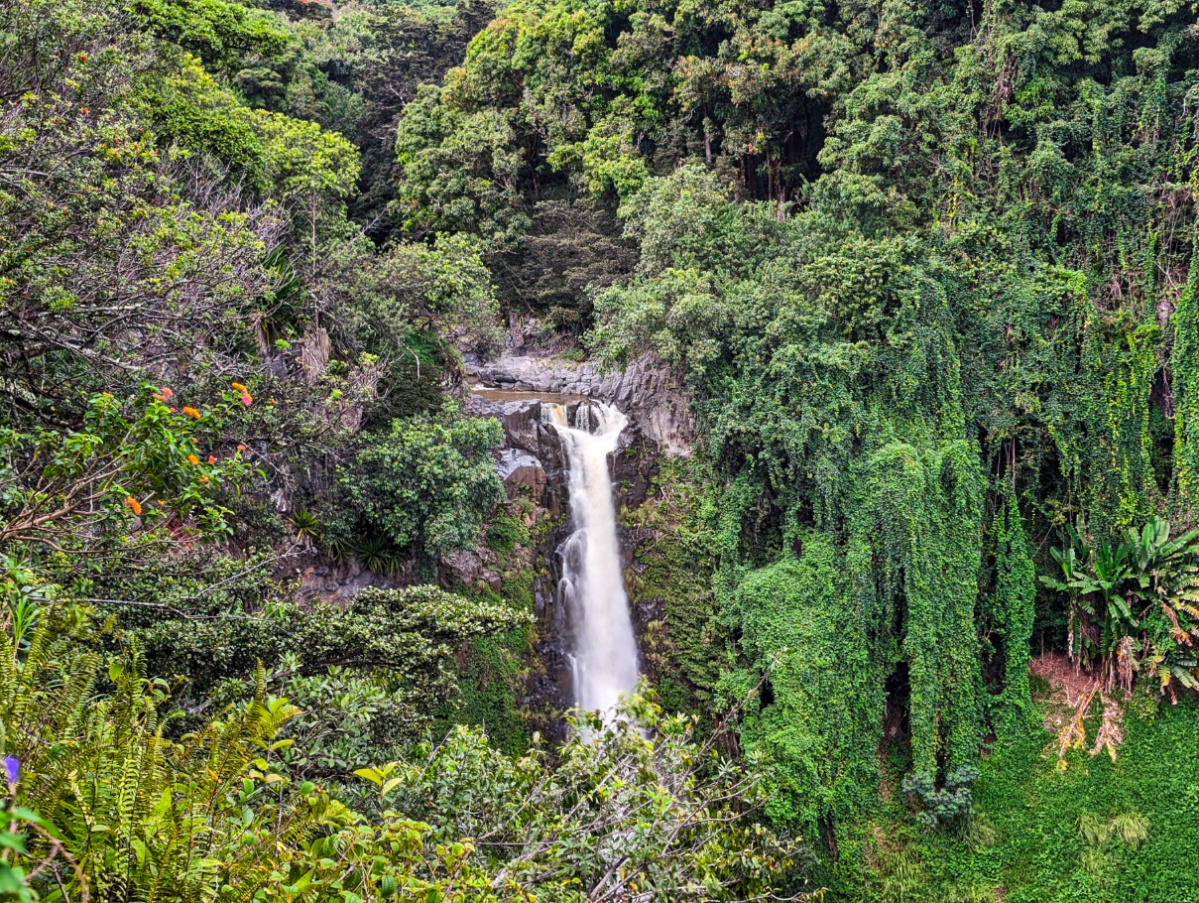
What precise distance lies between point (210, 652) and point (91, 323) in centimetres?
223

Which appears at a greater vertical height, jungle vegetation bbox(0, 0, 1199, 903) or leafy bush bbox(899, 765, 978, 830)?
jungle vegetation bbox(0, 0, 1199, 903)

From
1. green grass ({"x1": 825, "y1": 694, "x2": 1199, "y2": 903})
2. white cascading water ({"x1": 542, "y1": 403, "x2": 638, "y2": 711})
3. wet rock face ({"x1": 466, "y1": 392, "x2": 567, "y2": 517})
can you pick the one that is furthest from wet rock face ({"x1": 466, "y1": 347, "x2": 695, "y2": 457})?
green grass ({"x1": 825, "y1": 694, "x2": 1199, "y2": 903})

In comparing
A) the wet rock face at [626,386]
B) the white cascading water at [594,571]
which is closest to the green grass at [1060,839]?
the white cascading water at [594,571]

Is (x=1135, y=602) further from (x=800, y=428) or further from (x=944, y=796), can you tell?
(x=800, y=428)

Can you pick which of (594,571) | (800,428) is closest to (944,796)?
(800,428)

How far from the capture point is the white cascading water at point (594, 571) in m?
12.0

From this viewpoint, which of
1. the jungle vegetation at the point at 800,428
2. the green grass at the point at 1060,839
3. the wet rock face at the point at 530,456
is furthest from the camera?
the wet rock face at the point at 530,456

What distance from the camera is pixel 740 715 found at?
10945 mm

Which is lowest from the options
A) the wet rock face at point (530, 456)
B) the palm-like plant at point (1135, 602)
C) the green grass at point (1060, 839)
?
the green grass at point (1060, 839)

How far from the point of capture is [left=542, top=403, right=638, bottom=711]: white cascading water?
39.4ft

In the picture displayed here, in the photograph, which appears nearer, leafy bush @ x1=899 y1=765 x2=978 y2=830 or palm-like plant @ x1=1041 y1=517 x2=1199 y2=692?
leafy bush @ x1=899 y1=765 x2=978 y2=830

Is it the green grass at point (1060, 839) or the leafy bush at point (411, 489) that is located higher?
the leafy bush at point (411, 489)

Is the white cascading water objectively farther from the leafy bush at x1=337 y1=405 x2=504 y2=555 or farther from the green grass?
the green grass

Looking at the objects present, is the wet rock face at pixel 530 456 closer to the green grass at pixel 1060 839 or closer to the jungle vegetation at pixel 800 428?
the jungle vegetation at pixel 800 428
